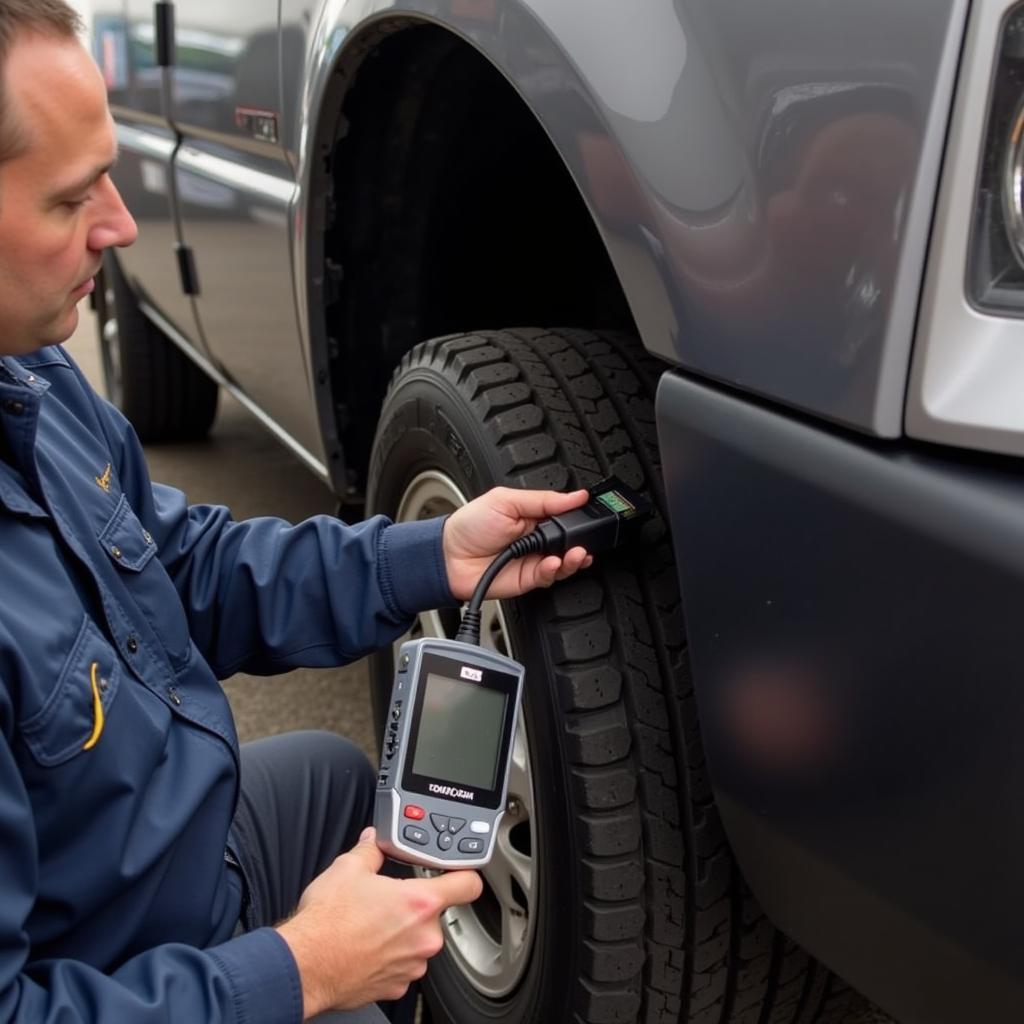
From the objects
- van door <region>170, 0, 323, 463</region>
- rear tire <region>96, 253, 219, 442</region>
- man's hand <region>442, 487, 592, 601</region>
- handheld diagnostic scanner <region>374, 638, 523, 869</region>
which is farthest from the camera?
rear tire <region>96, 253, 219, 442</region>

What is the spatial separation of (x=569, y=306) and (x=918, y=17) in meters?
1.13

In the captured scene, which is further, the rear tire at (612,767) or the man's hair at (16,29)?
the rear tire at (612,767)

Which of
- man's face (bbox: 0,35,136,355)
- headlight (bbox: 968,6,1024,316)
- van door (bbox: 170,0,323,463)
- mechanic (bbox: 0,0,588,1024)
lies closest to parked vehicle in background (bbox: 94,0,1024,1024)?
headlight (bbox: 968,6,1024,316)

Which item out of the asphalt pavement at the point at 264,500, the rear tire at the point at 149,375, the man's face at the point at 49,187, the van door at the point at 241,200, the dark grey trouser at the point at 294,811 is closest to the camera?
the man's face at the point at 49,187

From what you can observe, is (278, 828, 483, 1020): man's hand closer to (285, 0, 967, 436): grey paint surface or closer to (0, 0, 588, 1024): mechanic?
(0, 0, 588, 1024): mechanic

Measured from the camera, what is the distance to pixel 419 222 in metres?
1.85

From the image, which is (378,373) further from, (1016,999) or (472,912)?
(1016,999)

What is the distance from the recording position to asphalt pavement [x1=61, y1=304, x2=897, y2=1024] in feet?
7.95

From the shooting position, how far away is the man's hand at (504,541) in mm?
1262

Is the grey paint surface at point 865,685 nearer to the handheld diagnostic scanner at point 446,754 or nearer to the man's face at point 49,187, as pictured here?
the handheld diagnostic scanner at point 446,754

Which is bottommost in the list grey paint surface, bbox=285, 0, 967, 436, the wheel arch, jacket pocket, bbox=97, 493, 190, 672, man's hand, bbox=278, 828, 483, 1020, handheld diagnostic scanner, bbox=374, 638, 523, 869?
man's hand, bbox=278, 828, 483, 1020

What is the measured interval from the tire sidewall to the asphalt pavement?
1.43 ft

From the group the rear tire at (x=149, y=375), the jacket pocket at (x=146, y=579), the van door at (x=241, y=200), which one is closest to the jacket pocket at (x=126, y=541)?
the jacket pocket at (x=146, y=579)

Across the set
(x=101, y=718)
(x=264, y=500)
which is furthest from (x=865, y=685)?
(x=264, y=500)
